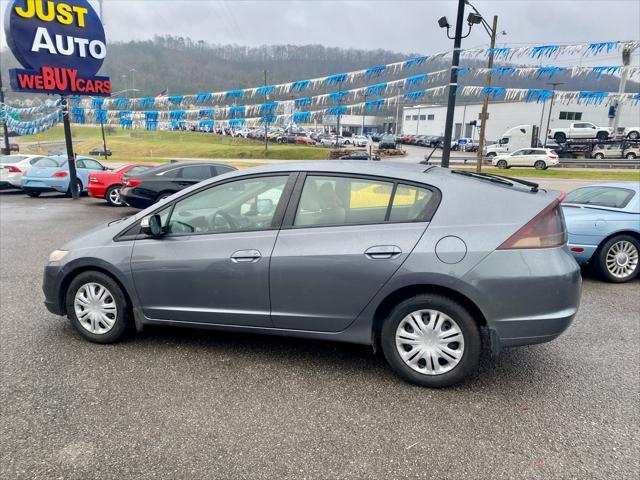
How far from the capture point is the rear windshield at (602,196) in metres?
6.04

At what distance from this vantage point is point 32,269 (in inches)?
244

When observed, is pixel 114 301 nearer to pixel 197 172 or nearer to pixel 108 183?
pixel 197 172

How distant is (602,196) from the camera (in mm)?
6328

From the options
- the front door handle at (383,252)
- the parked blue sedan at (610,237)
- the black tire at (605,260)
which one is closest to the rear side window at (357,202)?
the front door handle at (383,252)


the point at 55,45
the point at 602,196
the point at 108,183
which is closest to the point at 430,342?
the point at 602,196

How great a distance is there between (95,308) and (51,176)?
42.0ft

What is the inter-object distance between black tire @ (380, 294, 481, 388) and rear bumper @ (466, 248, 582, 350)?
0.44ft

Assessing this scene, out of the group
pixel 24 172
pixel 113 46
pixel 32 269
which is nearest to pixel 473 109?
pixel 113 46

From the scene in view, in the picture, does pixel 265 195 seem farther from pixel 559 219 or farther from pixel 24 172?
pixel 24 172

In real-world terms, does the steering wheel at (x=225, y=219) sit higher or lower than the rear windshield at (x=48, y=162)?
higher

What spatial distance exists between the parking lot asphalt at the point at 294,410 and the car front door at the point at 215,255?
0.42m

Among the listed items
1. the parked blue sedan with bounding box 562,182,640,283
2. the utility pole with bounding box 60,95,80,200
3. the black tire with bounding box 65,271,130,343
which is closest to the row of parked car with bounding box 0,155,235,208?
the utility pole with bounding box 60,95,80,200

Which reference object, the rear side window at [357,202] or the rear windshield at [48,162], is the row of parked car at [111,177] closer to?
the rear windshield at [48,162]

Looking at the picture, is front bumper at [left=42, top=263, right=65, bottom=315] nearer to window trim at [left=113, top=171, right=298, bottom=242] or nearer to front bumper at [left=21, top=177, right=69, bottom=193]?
window trim at [left=113, top=171, right=298, bottom=242]
